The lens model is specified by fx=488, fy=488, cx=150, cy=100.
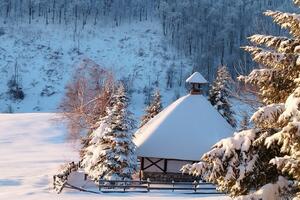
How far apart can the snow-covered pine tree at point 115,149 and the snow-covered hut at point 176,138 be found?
3.90 feet

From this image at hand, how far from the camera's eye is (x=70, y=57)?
11538cm

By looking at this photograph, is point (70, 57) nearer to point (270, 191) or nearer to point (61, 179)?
point (61, 179)

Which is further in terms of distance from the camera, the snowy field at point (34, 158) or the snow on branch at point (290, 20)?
the snowy field at point (34, 158)

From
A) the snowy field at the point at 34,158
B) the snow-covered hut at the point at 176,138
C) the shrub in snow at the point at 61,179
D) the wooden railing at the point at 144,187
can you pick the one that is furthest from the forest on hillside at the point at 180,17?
the wooden railing at the point at 144,187

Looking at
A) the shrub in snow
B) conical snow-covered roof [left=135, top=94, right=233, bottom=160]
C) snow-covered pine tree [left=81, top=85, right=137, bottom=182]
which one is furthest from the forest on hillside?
snow-covered pine tree [left=81, top=85, right=137, bottom=182]

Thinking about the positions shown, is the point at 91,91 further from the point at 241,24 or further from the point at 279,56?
the point at 241,24

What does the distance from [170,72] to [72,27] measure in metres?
31.7

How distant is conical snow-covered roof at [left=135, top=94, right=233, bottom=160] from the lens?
2850 cm

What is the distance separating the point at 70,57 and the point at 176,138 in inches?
3527

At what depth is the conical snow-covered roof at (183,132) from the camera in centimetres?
2850

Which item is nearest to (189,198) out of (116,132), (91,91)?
(116,132)

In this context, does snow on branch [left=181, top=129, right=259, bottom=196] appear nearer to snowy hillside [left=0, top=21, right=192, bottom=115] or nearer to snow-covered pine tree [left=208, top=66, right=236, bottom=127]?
snow-covered pine tree [left=208, top=66, right=236, bottom=127]

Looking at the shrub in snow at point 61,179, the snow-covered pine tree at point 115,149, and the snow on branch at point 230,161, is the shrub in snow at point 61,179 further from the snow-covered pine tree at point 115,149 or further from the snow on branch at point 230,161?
the snow on branch at point 230,161

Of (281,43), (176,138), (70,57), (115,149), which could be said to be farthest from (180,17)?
(281,43)
